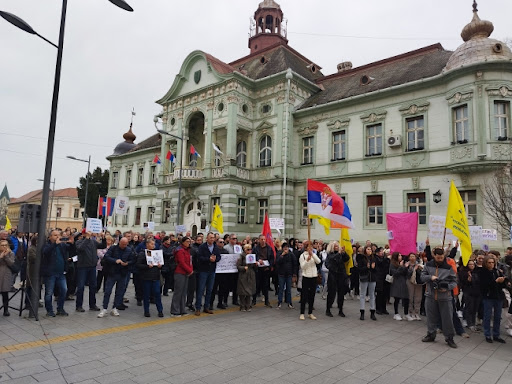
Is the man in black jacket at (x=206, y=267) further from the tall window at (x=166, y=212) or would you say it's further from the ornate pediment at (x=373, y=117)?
the tall window at (x=166, y=212)

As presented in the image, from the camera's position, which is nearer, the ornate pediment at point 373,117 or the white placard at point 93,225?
the white placard at point 93,225

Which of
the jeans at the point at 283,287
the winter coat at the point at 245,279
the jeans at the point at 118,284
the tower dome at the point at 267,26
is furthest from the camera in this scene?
the tower dome at the point at 267,26

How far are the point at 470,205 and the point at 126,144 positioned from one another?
1398 inches

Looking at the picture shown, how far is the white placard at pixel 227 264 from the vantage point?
10.2 meters

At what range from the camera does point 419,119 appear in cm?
2002

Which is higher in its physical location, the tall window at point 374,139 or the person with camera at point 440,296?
the tall window at point 374,139

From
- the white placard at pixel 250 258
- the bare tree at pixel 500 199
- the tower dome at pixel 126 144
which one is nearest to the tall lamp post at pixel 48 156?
the white placard at pixel 250 258

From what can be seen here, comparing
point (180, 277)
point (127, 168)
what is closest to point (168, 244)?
point (180, 277)

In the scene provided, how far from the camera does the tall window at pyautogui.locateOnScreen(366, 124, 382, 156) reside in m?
21.3

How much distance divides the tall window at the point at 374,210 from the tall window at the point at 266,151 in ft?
25.1

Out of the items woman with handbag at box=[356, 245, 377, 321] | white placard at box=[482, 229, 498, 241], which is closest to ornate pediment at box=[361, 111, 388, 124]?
white placard at box=[482, 229, 498, 241]

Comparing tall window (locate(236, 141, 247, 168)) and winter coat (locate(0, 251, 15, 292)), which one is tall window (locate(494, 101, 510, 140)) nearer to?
tall window (locate(236, 141, 247, 168))

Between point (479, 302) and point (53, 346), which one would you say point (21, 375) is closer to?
point (53, 346)

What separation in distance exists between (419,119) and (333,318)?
14782 mm
